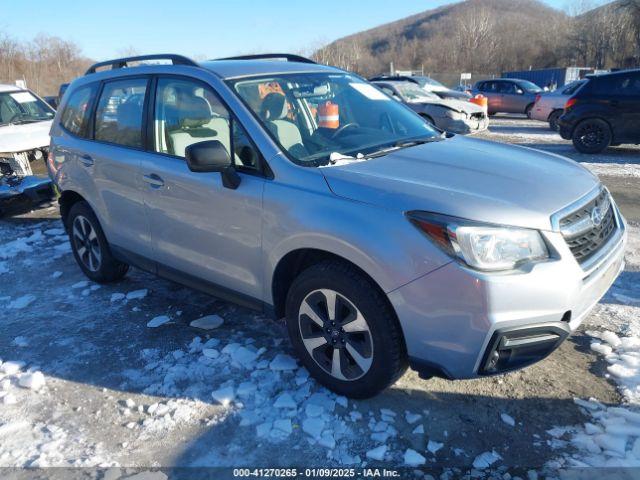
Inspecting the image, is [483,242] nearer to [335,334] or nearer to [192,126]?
[335,334]

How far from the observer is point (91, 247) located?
15.2 feet

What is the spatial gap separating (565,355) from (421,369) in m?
1.36

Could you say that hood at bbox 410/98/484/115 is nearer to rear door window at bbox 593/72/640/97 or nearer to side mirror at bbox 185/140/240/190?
rear door window at bbox 593/72/640/97

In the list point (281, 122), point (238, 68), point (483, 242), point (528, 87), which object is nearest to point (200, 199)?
point (281, 122)

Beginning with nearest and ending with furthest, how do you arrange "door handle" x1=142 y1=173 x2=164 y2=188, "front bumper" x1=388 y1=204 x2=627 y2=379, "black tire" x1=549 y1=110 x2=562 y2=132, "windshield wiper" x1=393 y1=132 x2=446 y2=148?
"front bumper" x1=388 y1=204 x2=627 y2=379
"windshield wiper" x1=393 y1=132 x2=446 y2=148
"door handle" x1=142 y1=173 x2=164 y2=188
"black tire" x1=549 y1=110 x2=562 y2=132

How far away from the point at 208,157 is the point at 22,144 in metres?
6.16

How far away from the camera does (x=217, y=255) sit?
3275mm

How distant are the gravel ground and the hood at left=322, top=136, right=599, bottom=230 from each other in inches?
44.8

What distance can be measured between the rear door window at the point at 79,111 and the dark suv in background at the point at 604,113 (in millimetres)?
9737

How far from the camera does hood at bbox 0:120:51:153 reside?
7.43 m

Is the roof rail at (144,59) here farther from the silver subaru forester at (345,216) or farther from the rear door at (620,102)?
the rear door at (620,102)

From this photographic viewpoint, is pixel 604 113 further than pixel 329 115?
Yes

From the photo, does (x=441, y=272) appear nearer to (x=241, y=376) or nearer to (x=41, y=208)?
(x=241, y=376)

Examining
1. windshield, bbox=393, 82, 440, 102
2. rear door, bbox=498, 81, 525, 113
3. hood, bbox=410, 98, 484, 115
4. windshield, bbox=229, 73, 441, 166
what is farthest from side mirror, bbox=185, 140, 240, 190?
rear door, bbox=498, 81, 525, 113
